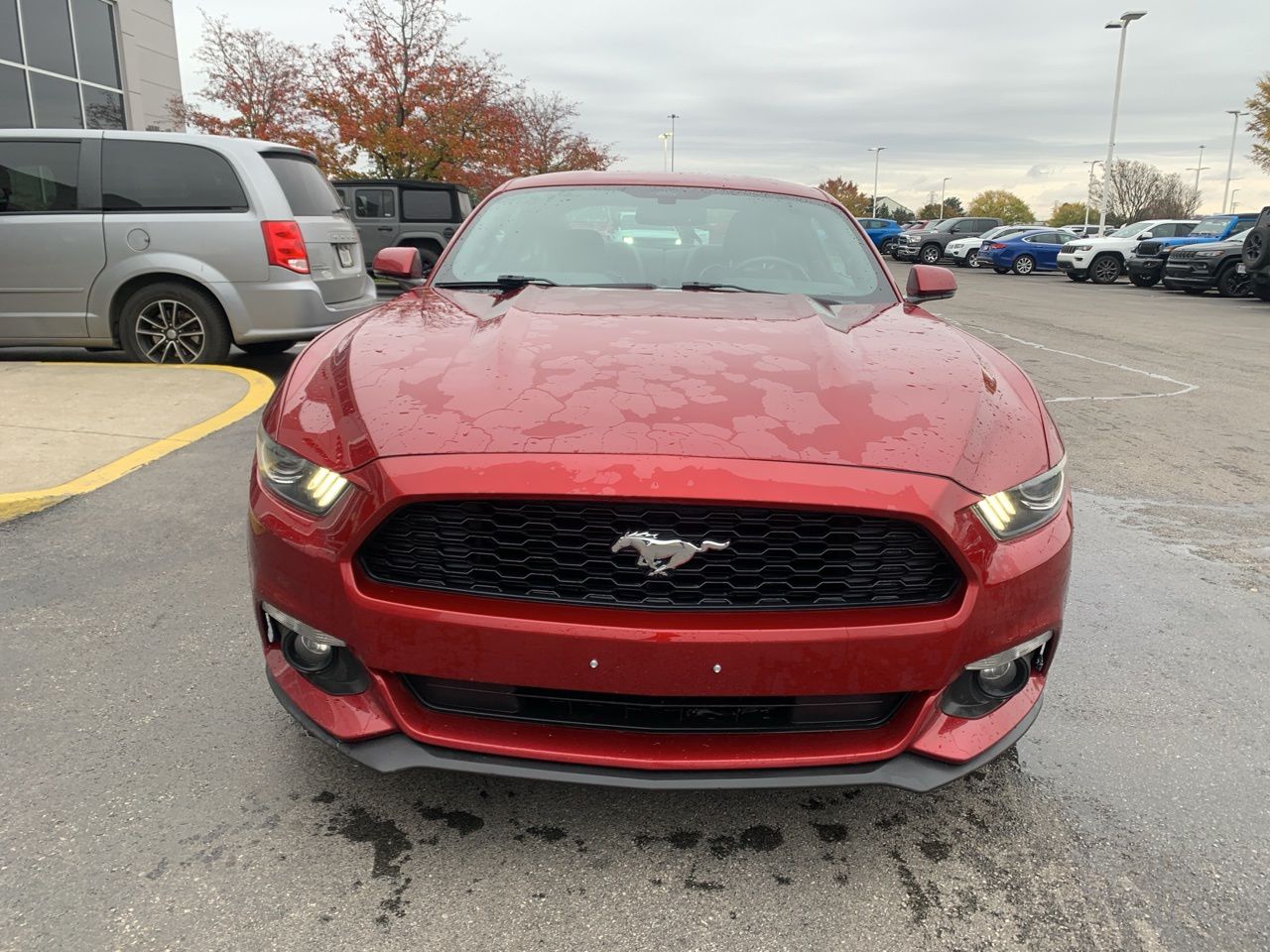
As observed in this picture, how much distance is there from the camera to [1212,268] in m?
20.0

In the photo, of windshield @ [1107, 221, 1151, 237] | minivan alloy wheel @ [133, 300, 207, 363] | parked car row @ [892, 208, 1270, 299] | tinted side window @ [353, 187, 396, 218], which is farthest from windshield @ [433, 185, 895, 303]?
windshield @ [1107, 221, 1151, 237]

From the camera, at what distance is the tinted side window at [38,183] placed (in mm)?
7004

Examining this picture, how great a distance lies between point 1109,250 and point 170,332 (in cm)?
2455

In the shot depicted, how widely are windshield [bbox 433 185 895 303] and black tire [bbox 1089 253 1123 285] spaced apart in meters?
24.9

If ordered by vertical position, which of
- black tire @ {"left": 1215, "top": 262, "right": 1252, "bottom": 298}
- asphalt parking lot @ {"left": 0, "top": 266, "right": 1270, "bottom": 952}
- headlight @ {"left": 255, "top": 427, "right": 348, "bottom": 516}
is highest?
headlight @ {"left": 255, "top": 427, "right": 348, "bottom": 516}

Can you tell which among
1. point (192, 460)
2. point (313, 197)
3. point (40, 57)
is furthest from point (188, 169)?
point (40, 57)

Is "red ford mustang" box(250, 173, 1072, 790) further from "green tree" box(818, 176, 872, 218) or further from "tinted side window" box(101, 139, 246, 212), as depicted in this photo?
"green tree" box(818, 176, 872, 218)

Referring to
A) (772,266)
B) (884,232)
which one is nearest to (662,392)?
(772,266)

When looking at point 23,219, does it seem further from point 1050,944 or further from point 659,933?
point 1050,944

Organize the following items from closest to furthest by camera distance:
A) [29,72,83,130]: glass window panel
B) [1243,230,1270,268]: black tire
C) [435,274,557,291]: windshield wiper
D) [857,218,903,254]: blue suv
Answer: [435,274,557,291]: windshield wiper < [29,72,83,130]: glass window panel < [1243,230,1270,268]: black tire < [857,218,903,254]: blue suv

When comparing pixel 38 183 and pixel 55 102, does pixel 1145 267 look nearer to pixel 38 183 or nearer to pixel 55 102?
pixel 55 102

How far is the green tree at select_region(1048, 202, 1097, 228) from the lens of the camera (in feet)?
412

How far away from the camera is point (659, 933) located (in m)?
1.84

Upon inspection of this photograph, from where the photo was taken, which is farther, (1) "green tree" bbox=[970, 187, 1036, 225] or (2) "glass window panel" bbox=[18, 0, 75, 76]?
(1) "green tree" bbox=[970, 187, 1036, 225]
